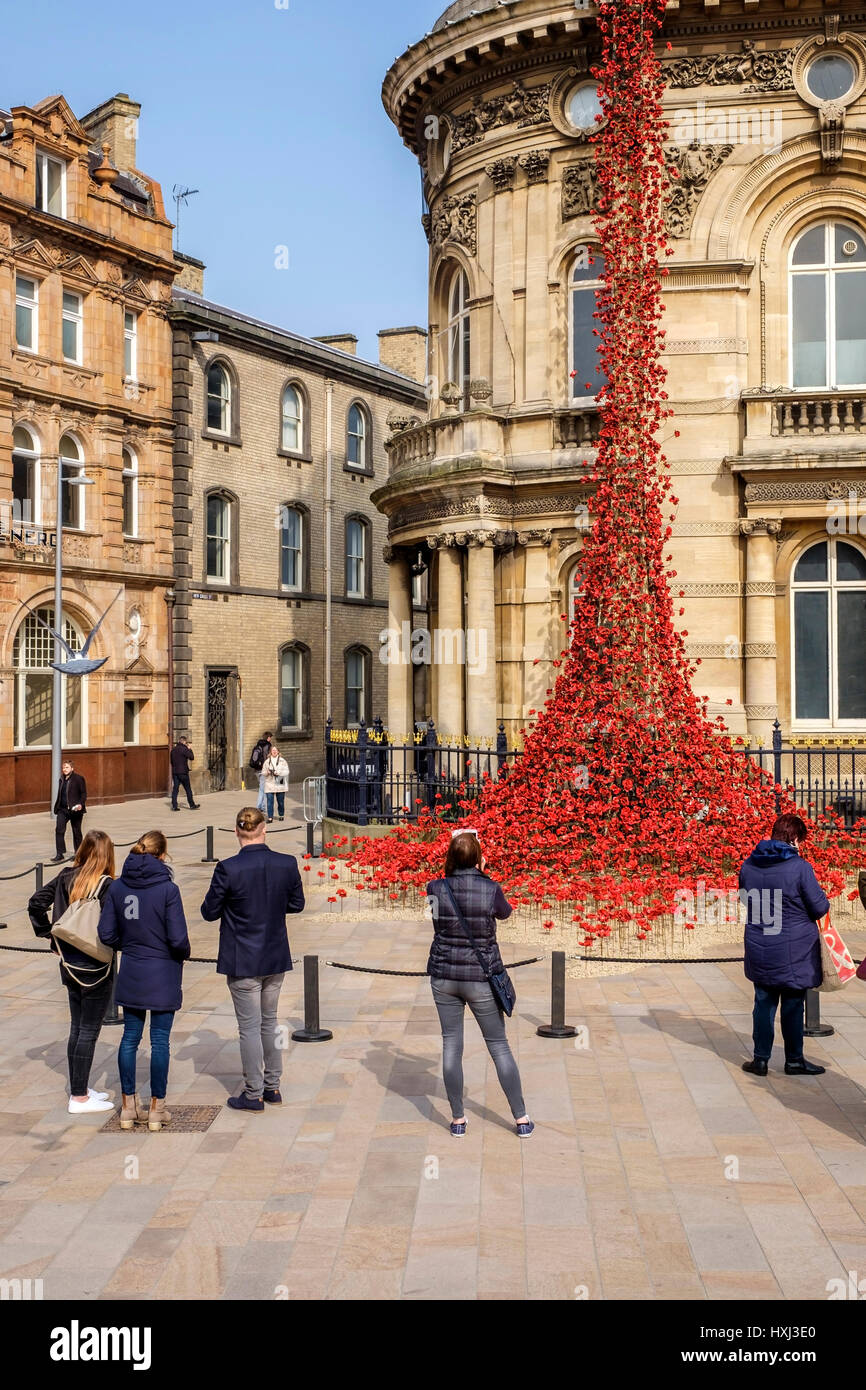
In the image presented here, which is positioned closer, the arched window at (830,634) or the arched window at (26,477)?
the arched window at (830,634)

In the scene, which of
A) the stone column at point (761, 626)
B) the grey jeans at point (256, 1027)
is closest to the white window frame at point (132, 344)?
the stone column at point (761, 626)

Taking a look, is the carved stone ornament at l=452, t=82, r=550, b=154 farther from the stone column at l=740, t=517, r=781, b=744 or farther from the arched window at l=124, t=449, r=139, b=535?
the arched window at l=124, t=449, r=139, b=535

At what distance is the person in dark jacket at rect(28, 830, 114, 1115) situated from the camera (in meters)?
7.89

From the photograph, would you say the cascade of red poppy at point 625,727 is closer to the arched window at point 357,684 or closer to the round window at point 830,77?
the round window at point 830,77

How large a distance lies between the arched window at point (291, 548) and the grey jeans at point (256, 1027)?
28812 mm

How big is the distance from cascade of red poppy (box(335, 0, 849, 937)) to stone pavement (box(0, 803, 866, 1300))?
4.09m

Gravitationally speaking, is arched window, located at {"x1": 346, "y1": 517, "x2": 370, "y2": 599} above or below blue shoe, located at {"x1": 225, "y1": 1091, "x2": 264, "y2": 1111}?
above

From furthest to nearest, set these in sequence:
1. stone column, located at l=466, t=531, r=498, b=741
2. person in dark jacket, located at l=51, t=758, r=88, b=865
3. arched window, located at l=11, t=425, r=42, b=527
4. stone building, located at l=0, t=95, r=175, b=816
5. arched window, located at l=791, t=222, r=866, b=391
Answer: arched window, located at l=11, t=425, r=42, b=527 → stone building, located at l=0, t=95, r=175, b=816 → stone column, located at l=466, t=531, r=498, b=741 → arched window, located at l=791, t=222, r=866, b=391 → person in dark jacket, located at l=51, t=758, r=88, b=865

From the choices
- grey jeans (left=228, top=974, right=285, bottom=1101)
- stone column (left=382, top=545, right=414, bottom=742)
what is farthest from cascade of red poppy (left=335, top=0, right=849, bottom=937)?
grey jeans (left=228, top=974, right=285, bottom=1101)

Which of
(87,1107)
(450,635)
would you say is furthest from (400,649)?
(87,1107)

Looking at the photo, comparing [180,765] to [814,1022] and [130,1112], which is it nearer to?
[814,1022]

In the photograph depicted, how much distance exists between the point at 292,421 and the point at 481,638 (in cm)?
1799

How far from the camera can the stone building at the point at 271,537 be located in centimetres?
3275

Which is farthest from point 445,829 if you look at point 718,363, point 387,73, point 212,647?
point 212,647
